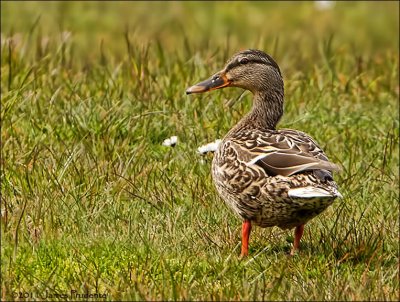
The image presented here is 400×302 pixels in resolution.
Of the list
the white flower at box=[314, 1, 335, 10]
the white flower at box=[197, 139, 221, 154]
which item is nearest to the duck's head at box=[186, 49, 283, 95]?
the white flower at box=[197, 139, 221, 154]

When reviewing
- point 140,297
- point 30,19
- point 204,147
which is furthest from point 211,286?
point 30,19

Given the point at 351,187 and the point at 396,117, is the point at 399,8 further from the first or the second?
the point at 351,187

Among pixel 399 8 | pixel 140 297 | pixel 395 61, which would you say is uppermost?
pixel 140 297

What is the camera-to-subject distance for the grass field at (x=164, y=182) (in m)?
5.91

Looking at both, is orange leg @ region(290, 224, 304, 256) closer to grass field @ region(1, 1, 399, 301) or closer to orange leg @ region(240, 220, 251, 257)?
grass field @ region(1, 1, 399, 301)

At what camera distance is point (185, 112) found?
342 inches

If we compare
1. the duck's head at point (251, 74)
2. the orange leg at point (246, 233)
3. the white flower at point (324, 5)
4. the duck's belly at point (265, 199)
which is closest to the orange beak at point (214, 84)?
the duck's head at point (251, 74)

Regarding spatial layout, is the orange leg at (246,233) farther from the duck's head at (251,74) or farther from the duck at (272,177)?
the duck's head at (251,74)

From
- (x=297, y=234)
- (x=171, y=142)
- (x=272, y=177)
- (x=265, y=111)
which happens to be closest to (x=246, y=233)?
(x=297, y=234)

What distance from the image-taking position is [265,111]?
725 cm

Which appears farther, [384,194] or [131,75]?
[131,75]

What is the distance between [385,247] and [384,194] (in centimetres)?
116

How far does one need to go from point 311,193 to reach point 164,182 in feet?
5.75

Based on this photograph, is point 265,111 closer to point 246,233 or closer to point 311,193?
point 246,233
